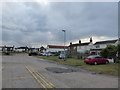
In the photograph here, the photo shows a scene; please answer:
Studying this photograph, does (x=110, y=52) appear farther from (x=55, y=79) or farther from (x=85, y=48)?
(x=85, y=48)

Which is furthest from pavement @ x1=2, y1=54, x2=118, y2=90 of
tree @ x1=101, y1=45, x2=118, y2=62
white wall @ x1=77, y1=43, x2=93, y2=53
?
white wall @ x1=77, y1=43, x2=93, y2=53

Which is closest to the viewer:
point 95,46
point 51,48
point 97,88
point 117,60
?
point 97,88

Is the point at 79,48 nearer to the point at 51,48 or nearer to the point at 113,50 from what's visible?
the point at 51,48

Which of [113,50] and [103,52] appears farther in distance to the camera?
[103,52]

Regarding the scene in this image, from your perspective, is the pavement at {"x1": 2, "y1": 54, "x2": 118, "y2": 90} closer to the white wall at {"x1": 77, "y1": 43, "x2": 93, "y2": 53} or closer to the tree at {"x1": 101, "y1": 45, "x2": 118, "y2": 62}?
the tree at {"x1": 101, "y1": 45, "x2": 118, "y2": 62}

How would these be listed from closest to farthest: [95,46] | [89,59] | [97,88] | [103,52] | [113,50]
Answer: [97,88]
[89,59]
[113,50]
[103,52]
[95,46]

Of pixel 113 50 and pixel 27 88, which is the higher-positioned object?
pixel 113 50

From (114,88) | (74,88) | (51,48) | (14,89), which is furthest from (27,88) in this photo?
(51,48)

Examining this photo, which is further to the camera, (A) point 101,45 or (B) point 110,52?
(A) point 101,45

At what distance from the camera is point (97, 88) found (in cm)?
679

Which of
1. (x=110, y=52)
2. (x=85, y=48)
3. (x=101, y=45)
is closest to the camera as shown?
(x=110, y=52)

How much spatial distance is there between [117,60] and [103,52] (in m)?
5.34

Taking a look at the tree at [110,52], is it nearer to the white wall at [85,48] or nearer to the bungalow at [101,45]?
the bungalow at [101,45]

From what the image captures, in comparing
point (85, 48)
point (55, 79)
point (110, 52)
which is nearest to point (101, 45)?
point (85, 48)
